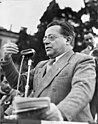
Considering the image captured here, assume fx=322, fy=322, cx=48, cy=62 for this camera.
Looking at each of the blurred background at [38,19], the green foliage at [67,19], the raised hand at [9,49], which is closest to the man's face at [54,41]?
Answer: the raised hand at [9,49]

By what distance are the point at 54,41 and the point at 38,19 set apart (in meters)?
0.84

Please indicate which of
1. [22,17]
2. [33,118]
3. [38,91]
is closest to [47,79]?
[38,91]

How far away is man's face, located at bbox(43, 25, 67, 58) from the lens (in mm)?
2012

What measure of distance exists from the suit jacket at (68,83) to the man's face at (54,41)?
0.18ft

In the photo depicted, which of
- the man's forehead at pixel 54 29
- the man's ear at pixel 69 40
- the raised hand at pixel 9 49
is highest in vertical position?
the man's forehead at pixel 54 29

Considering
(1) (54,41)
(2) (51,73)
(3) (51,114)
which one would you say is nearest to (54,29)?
(1) (54,41)

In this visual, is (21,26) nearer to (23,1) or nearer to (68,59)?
(23,1)

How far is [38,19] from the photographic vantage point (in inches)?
111

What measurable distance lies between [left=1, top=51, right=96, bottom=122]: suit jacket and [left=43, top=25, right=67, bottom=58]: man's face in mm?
55

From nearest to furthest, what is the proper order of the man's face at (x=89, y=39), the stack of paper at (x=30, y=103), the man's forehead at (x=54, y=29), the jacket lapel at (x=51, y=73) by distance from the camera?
the stack of paper at (x=30, y=103)
the jacket lapel at (x=51, y=73)
the man's forehead at (x=54, y=29)
the man's face at (x=89, y=39)

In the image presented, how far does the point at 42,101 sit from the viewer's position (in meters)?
1.33

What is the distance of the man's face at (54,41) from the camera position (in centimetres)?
201

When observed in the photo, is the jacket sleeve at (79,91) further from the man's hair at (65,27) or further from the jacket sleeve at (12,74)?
the jacket sleeve at (12,74)

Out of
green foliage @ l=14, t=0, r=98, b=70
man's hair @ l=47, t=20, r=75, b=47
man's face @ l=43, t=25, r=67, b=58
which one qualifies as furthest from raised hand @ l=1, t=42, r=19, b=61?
green foliage @ l=14, t=0, r=98, b=70
